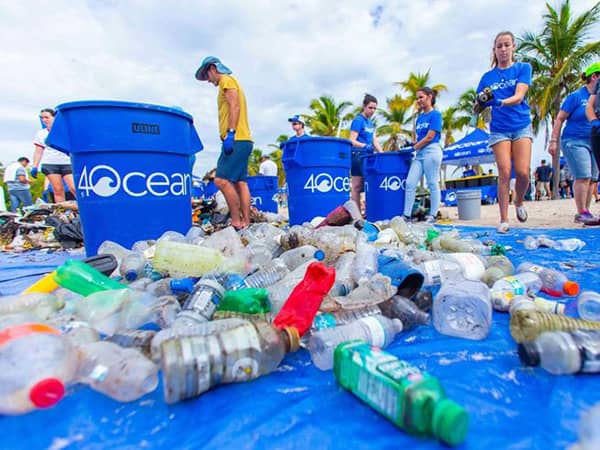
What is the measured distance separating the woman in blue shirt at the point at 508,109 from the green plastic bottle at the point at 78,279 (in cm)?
353

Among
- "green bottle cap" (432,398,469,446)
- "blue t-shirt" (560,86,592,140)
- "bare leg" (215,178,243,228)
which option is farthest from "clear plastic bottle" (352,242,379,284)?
"blue t-shirt" (560,86,592,140)

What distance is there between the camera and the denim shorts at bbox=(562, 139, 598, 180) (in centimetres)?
354

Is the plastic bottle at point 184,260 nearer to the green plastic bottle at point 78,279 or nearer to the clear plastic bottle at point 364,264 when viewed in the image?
the green plastic bottle at point 78,279

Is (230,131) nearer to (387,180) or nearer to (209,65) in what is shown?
(209,65)

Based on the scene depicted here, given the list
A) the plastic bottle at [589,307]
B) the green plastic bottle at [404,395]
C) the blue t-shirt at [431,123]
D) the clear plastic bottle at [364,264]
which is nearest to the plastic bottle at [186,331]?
the green plastic bottle at [404,395]

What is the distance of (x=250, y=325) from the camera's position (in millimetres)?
917

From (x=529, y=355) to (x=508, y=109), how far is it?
10.3 feet

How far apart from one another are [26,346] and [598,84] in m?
4.68

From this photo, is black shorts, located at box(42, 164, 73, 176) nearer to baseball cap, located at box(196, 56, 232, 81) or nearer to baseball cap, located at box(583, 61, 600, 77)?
baseball cap, located at box(196, 56, 232, 81)

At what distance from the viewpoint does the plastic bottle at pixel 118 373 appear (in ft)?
2.73

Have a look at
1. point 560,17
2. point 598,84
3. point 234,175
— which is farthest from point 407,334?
point 560,17

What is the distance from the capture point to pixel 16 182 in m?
7.25

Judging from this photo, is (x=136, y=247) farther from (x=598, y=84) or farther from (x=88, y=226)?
(x=598, y=84)

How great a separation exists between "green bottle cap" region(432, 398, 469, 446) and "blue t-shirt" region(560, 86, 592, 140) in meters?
4.23
